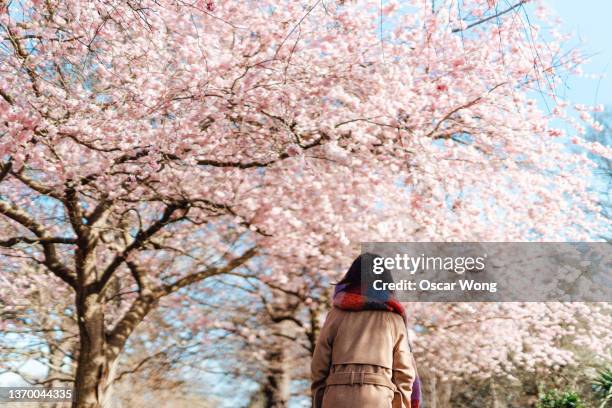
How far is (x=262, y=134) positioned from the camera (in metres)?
6.71

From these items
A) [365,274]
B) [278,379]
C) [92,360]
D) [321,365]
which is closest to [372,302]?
[365,274]

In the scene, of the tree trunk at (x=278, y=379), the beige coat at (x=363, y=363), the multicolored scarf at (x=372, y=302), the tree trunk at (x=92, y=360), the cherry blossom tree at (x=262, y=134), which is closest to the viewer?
the beige coat at (x=363, y=363)

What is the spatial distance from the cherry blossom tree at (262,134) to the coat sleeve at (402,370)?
2.17 metres

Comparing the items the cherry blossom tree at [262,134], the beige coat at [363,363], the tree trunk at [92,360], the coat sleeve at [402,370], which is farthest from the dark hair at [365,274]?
the tree trunk at [92,360]

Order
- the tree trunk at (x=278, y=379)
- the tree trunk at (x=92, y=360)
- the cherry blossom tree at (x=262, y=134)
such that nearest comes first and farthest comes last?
the cherry blossom tree at (x=262, y=134) → the tree trunk at (x=92, y=360) → the tree trunk at (x=278, y=379)

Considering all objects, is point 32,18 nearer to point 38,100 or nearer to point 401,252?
point 38,100

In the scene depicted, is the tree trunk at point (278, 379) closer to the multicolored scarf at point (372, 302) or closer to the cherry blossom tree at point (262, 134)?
the cherry blossom tree at point (262, 134)

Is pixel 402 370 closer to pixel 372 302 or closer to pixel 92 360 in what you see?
pixel 372 302

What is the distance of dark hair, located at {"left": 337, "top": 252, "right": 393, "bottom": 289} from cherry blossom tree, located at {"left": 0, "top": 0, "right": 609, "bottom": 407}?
1761mm

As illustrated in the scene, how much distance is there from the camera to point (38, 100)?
556 cm

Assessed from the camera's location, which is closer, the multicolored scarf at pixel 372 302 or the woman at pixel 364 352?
the woman at pixel 364 352

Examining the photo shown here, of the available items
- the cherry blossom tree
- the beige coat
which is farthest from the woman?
the cherry blossom tree

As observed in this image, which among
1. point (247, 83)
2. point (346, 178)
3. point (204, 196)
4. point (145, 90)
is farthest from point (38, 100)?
point (346, 178)

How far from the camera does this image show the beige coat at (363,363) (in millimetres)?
3150
